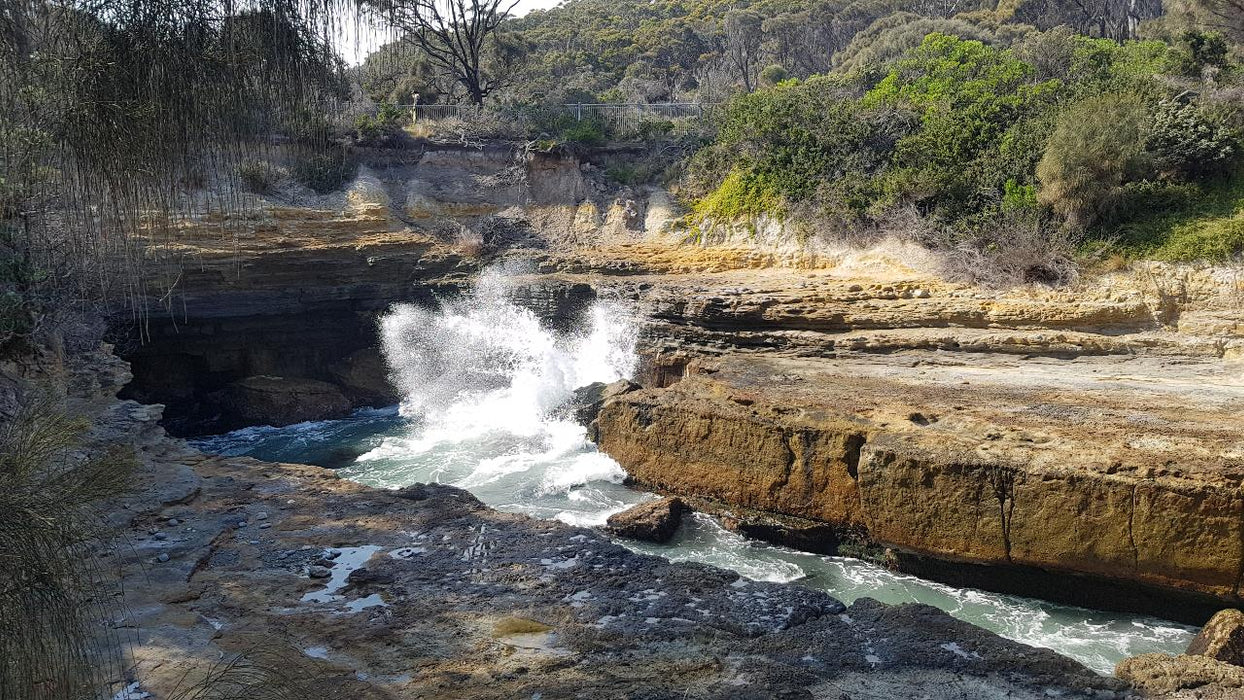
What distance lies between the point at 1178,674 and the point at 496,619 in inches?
190

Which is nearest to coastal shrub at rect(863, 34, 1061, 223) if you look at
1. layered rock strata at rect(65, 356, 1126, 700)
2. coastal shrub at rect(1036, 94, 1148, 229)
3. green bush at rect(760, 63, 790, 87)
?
coastal shrub at rect(1036, 94, 1148, 229)

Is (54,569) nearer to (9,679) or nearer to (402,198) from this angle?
(9,679)

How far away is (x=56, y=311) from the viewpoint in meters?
10.5

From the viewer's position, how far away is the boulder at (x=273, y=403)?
17594mm

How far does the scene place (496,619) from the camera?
21.3 feet

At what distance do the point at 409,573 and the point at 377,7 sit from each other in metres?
4.56

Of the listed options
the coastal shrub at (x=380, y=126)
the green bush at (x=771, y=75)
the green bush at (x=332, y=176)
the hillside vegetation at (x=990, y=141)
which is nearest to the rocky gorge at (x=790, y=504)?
the hillside vegetation at (x=990, y=141)

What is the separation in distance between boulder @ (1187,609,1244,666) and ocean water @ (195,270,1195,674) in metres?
0.76

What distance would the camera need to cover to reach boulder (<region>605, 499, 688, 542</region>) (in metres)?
9.98

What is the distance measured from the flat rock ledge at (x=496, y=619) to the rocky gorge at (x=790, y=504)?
28 mm

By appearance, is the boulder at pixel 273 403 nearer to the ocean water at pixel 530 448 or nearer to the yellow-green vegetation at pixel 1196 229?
the ocean water at pixel 530 448

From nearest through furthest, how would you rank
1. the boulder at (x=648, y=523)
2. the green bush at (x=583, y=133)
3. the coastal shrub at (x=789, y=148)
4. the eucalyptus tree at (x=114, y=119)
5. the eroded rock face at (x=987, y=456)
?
the eucalyptus tree at (x=114, y=119)
the eroded rock face at (x=987, y=456)
the boulder at (x=648, y=523)
the coastal shrub at (x=789, y=148)
the green bush at (x=583, y=133)

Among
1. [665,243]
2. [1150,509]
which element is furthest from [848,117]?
[1150,509]

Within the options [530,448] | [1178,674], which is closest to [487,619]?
[1178,674]
